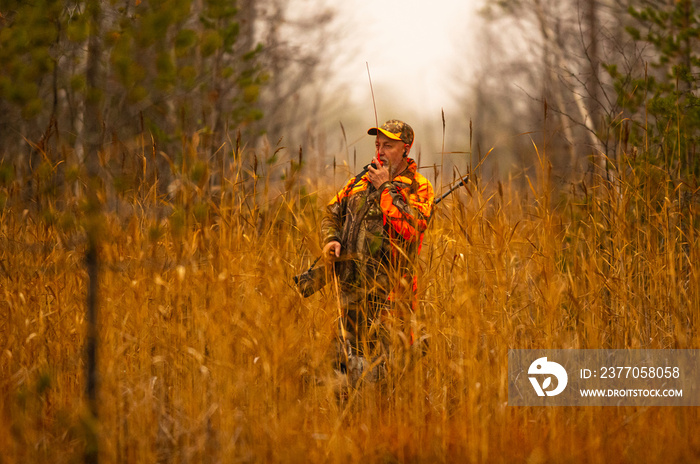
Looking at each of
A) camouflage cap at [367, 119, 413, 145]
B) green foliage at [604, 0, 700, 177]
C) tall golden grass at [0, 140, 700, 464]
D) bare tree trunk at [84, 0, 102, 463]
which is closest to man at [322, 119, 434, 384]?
camouflage cap at [367, 119, 413, 145]

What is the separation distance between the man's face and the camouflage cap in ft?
0.09

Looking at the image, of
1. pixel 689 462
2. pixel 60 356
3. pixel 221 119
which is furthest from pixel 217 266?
pixel 221 119

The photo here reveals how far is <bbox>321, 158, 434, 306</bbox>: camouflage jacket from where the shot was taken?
9.72 ft

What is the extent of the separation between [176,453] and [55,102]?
127 cm

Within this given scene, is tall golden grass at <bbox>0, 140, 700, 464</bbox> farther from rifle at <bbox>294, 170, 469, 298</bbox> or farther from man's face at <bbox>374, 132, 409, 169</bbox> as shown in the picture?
man's face at <bbox>374, 132, 409, 169</bbox>

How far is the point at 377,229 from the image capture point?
3141 mm

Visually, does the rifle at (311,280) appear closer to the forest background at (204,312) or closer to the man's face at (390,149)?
the forest background at (204,312)

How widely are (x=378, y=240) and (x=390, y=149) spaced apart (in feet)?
1.85

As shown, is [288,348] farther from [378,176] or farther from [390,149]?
[390,149]

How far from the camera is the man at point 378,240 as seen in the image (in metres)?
2.86

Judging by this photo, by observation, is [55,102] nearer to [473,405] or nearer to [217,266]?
[217,266]

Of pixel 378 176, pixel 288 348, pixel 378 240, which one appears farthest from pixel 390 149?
pixel 288 348

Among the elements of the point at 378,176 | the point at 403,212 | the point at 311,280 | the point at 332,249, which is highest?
the point at 378,176

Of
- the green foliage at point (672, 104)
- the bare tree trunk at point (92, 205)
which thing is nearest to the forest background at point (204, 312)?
the bare tree trunk at point (92, 205)
